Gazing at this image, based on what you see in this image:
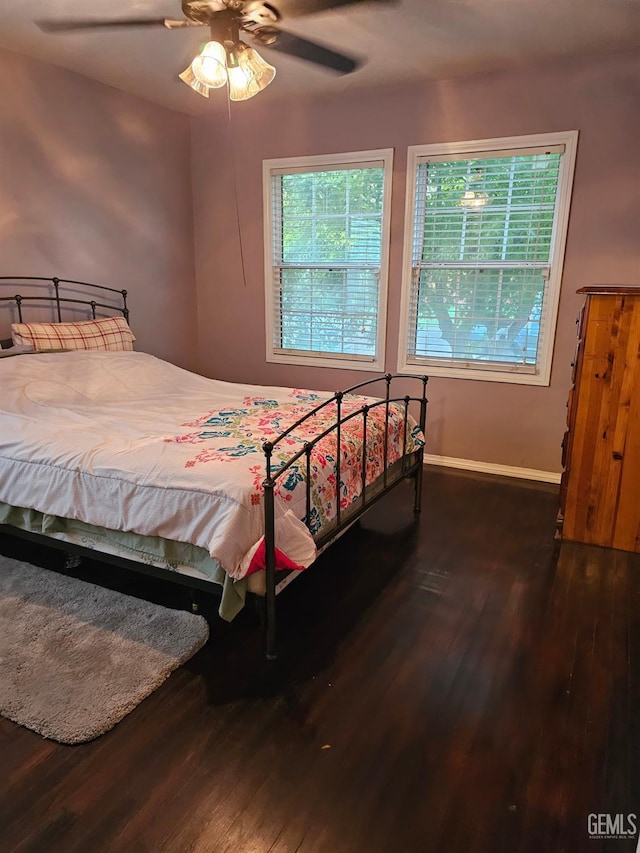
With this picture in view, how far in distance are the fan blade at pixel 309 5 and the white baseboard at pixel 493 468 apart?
9.18ft

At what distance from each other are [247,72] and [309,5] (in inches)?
17.8

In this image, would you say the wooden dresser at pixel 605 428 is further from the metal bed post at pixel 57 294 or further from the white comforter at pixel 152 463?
the metal bed post at pixel 57 294

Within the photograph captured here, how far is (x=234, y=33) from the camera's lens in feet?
7.30

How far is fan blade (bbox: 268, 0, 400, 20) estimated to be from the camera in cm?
238

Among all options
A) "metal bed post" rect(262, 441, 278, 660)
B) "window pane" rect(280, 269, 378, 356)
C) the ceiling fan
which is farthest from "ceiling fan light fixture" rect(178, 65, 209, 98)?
"window pane" rect(280, 269, 378, 356)

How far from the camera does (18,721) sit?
1706 mm

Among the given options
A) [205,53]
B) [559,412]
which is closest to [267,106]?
[205,53]

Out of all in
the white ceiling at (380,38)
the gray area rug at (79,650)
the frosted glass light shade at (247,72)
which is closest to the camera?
the gray area rug at (79,650)

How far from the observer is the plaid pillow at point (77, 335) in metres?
3.21

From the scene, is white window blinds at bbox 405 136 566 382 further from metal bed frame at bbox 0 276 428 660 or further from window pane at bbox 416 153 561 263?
metal bed frame at bbox 0 276 428 660

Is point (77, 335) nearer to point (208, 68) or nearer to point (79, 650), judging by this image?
point (208, 68)

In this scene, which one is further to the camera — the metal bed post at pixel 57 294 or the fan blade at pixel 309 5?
the metal bed post at pixel 57 294

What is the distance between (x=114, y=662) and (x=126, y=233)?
3169 millimetres

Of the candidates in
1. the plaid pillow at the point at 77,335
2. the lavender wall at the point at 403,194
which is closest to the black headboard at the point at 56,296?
the plaid pillow at the point at 77,335
